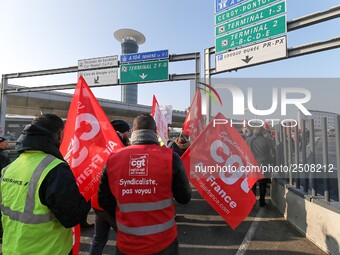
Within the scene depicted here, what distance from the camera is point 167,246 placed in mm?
2326

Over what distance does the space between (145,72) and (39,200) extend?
37.1ft

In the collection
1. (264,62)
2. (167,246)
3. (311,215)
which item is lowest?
(311,215)

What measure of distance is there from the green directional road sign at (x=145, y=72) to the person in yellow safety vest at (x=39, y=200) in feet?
35.2

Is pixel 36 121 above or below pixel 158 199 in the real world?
above

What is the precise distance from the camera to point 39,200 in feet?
6.68

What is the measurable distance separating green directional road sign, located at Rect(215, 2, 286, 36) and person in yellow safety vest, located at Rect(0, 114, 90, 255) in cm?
805

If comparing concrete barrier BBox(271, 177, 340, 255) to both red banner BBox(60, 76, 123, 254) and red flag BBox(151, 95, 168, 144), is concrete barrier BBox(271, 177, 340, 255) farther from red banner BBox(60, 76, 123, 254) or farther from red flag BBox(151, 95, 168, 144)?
red banner BBox(60, 76, 123, 254)

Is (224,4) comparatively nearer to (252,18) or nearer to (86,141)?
(252,18)

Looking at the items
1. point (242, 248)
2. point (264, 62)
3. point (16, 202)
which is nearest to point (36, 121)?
point (16, 202)

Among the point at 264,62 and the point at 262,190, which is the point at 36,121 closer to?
the point at 262,190

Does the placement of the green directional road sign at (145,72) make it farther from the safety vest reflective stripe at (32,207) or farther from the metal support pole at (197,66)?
the safety vest reflective stripe at (32,207)

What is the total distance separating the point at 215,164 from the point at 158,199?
1.84 meters

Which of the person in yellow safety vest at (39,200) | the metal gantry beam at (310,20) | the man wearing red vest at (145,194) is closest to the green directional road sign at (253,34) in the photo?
the metal gantry beam at (310,20)

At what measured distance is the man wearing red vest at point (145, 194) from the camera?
228 centimetres
